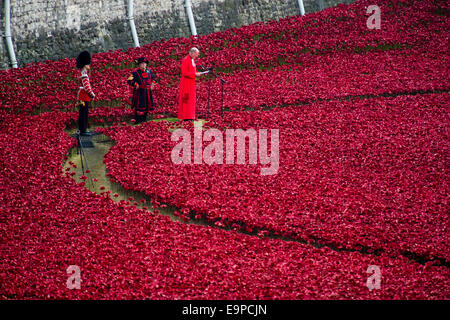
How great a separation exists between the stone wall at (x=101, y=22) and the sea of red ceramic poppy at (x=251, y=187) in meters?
0.74

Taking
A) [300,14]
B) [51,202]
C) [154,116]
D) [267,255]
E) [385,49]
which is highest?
[300,14]

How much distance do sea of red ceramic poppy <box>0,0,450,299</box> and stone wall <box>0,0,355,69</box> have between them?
74 cm

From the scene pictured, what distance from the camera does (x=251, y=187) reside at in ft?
38.9

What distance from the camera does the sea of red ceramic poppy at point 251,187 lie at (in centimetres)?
863

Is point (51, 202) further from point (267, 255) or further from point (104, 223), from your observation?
point (267, 255)

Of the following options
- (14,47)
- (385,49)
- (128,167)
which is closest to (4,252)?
(128,167)

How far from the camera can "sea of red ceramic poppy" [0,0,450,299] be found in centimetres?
863

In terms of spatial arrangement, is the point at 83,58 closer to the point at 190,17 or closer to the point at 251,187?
the point at 251,187

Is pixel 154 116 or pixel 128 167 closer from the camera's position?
pixel 128 167

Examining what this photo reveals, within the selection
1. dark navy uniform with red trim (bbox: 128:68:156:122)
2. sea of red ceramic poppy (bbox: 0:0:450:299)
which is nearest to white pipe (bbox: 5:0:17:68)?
sea of red ceramic poppy (bbox: 0:0:450:299)

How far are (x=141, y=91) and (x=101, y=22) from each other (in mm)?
5781

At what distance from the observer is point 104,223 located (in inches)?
416

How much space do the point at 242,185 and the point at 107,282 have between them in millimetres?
4508

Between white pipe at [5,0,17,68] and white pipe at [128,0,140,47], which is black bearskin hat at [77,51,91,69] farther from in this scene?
white pipe at [128,0,140,47]
